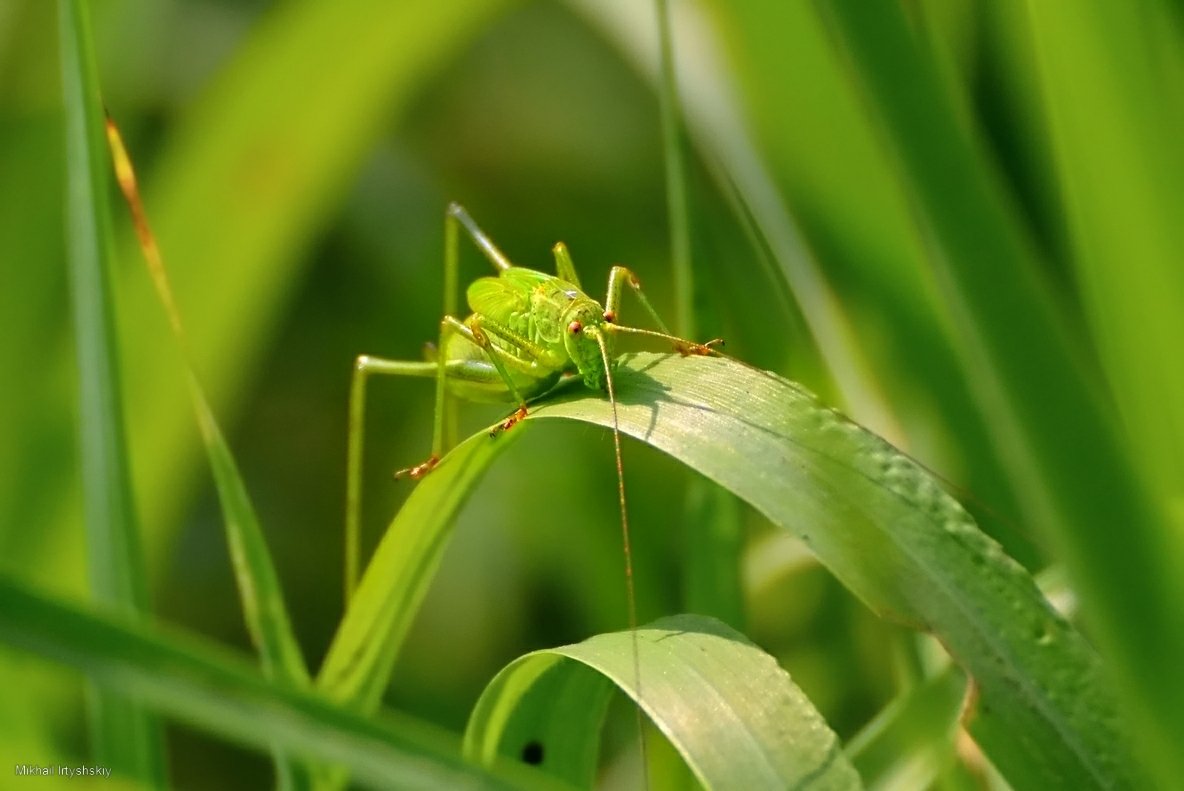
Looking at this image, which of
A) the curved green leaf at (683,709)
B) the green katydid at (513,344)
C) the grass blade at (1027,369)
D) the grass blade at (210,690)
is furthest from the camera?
the green katydid at (513,344)

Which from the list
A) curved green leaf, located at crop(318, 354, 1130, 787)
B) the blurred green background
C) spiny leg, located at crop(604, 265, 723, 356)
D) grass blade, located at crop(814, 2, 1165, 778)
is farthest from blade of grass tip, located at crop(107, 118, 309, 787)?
grass blade, located at crop(814, 2, 1165, 778)

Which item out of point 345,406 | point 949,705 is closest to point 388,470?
point 345,406

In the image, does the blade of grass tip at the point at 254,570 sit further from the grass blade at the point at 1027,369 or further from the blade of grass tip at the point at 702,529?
the grass blade at the point at 1027,369

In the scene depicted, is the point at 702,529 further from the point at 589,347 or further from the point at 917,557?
the point at 917,557

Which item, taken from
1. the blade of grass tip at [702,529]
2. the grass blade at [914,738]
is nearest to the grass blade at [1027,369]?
the grass blade at [914,738]

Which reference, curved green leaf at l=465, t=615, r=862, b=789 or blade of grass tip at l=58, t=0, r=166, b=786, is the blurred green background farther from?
curved green leaf at l=465, t=615, r=862, b=789

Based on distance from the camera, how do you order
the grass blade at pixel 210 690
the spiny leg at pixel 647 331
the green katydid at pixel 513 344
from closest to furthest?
1. the grass blade at pixel 210 690
2. the spiny leg at pixel 647 331
3. the green katydid at pixel 513 344
